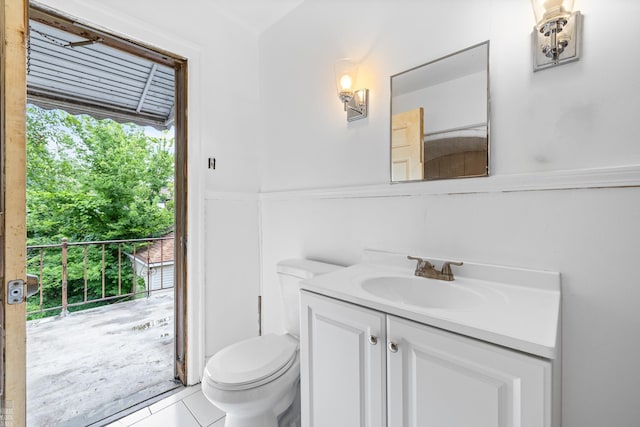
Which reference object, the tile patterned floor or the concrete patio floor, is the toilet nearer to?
the tile patterned floor

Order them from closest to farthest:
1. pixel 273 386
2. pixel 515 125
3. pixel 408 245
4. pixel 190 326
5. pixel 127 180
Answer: pixel 515 125 → pixel 273 386 → pixel 408 245 → pixel 190 326 → pixel 127 180

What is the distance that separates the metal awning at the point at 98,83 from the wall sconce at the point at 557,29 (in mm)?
1986

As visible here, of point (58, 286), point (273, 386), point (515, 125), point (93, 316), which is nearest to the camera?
point (515, 125)

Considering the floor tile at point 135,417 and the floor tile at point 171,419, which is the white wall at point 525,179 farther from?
the floor tile at point 135,417

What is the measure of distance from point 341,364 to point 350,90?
4.15 ft

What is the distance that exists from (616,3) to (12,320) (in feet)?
6.17

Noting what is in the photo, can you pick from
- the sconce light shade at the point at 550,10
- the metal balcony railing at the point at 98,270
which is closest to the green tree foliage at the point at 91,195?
the metal balcony railing at the point at 98,270

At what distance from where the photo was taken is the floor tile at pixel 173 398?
1.51 m

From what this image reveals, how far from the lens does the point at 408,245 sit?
1270 mm

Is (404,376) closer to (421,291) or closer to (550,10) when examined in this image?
(421,291)

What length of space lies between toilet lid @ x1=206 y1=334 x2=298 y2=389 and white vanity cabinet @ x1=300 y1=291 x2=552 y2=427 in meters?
0.21

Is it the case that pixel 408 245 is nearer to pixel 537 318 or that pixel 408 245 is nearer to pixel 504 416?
pixel 537 318

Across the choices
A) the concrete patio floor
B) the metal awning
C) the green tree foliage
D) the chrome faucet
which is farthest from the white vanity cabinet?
the green tree foliage

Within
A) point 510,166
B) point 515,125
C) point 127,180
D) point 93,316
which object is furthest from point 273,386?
point 127,180
